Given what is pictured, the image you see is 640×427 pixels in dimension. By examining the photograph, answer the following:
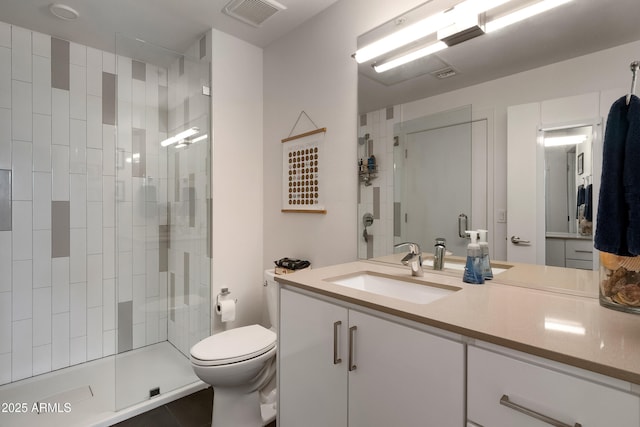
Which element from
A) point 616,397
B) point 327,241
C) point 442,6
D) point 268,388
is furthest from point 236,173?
point 616,397

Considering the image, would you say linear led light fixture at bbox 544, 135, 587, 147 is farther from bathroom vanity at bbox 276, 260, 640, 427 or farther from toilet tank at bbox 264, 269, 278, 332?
toilet tank at bbox 264, 269, 278, 332

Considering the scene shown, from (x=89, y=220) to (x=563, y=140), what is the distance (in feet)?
9.82

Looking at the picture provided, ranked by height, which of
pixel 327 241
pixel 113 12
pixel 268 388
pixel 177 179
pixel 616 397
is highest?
pixel 113 12

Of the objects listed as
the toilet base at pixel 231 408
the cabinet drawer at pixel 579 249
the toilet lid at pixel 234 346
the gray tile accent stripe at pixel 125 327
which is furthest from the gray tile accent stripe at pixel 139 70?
the cabinet drawer at pixel 579 249

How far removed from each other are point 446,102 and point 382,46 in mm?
494

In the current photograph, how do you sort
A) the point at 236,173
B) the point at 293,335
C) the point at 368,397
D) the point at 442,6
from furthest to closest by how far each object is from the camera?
the point at 236,173
the point at 442,6
the point at 293,335
the point at 368,397

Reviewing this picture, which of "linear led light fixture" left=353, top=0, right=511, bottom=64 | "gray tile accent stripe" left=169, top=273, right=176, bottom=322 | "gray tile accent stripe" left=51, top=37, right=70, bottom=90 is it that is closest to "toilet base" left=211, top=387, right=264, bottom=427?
"gray tile accent stripe" left=169, top=273, right=176, bottom=322

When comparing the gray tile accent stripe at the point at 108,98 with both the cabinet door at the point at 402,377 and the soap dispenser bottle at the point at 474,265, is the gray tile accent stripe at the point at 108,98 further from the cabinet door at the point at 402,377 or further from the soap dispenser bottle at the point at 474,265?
the soap dispenser bottle at the point at 474,265

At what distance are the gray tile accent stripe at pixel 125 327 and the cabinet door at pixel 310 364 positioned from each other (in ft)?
5.30

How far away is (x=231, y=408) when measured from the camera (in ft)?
5.49

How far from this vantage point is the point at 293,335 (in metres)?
1.36

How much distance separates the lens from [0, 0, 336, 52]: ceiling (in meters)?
1.97

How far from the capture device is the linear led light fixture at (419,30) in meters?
1.34

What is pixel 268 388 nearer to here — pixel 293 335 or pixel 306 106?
pixel 293 335
